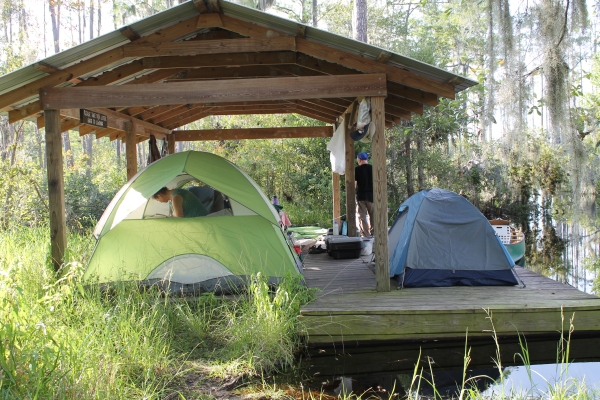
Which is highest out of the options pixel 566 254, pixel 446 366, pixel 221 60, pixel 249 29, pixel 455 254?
pixel 249 29

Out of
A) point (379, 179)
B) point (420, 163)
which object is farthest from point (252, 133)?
point (420, 163)

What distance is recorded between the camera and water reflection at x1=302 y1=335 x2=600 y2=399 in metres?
4.13

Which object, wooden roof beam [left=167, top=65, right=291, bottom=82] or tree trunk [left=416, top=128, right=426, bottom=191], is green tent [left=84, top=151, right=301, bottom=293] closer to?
wooden roof beam [left=167, top=65, right=291, bottom=82]

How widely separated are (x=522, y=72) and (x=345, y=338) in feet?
17.8

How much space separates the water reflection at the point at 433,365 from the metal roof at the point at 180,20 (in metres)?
2.63

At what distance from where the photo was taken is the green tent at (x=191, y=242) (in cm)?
535

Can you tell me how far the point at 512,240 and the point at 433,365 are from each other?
5716 millimetres

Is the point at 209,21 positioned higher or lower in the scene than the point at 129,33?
higher

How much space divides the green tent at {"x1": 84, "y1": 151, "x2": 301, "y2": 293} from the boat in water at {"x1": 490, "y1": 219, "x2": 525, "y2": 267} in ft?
15.8

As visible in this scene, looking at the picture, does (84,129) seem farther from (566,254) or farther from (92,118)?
(566,254)

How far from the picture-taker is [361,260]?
7.66 m

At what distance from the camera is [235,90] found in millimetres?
5309

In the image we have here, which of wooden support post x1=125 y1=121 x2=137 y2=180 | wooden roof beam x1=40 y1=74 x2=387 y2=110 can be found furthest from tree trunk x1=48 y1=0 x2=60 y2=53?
wooden roof beam x1=40 y1=74 x2=387 y2=110

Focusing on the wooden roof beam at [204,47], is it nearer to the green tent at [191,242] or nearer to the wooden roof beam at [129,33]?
the wooden roof beam at [129,33]
